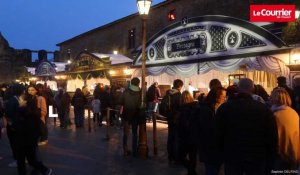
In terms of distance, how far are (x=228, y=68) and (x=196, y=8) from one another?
926 cm

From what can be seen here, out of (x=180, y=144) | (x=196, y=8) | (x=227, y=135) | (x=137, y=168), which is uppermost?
(x=196, y=8)

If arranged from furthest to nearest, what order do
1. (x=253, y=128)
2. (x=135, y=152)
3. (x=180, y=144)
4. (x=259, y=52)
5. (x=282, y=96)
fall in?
(x=259, y=52) < (x=135, y=152) < (x=180, y=144) < (x=282, y=96) < (x=253, y=128)

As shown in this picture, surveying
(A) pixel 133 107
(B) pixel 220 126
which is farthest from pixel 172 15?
(B) pixel 220 126

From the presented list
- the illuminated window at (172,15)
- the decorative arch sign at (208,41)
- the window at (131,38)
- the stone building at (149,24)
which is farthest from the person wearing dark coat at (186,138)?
the window at (131,38)

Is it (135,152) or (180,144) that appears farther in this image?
(135,152)

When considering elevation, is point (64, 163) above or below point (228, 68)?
below

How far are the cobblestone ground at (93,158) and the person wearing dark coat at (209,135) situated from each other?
Answer: 7.04ft

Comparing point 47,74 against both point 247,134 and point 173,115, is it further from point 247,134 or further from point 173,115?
point 247,134

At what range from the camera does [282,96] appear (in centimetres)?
518

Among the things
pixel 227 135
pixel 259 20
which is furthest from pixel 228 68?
pixel 227 135

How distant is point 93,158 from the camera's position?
902 cm

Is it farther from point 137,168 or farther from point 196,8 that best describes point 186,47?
point 137,168

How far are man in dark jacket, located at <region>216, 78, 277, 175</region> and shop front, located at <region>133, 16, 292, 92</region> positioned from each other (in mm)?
8064

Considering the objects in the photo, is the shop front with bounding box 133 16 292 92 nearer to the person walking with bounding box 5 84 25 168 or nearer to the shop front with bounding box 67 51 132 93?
the shop front with bounding box 67 51 132 93
